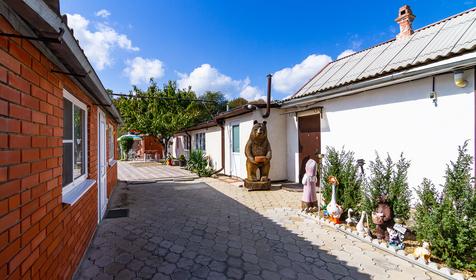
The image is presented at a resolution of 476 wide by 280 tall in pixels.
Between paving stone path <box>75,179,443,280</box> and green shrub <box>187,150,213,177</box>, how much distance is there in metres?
6.22

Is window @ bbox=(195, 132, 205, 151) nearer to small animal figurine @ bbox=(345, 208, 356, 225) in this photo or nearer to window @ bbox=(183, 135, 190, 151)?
window @ bbox=(183, 135, 190, 151)

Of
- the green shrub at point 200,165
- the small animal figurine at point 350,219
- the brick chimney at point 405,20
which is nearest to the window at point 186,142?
the green shrub at point 200,165

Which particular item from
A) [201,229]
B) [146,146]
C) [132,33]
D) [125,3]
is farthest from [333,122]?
[146,146]

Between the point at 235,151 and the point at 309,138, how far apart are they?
4.25m

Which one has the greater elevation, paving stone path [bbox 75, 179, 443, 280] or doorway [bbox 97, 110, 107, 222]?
doorway [bbox 97, 110, 107, 222]

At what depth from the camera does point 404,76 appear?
523 centimetres

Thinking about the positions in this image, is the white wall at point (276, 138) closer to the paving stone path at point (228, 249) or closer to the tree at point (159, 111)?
the paving stone path at point (228, 249)

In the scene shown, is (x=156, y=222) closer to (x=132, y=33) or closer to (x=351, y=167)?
(x=351, y=167)

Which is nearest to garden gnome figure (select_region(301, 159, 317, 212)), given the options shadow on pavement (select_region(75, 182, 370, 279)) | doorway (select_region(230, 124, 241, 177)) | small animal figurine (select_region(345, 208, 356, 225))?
small animal figurine (select_region(345, 208, 356, 225))

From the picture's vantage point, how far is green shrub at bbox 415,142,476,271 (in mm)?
Answer: 3225

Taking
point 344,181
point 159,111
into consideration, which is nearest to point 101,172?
point 344,181

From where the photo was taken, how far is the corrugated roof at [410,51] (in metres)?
5.12

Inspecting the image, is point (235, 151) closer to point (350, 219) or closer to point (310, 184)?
point (310, 184)

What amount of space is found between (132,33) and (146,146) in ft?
69.0
